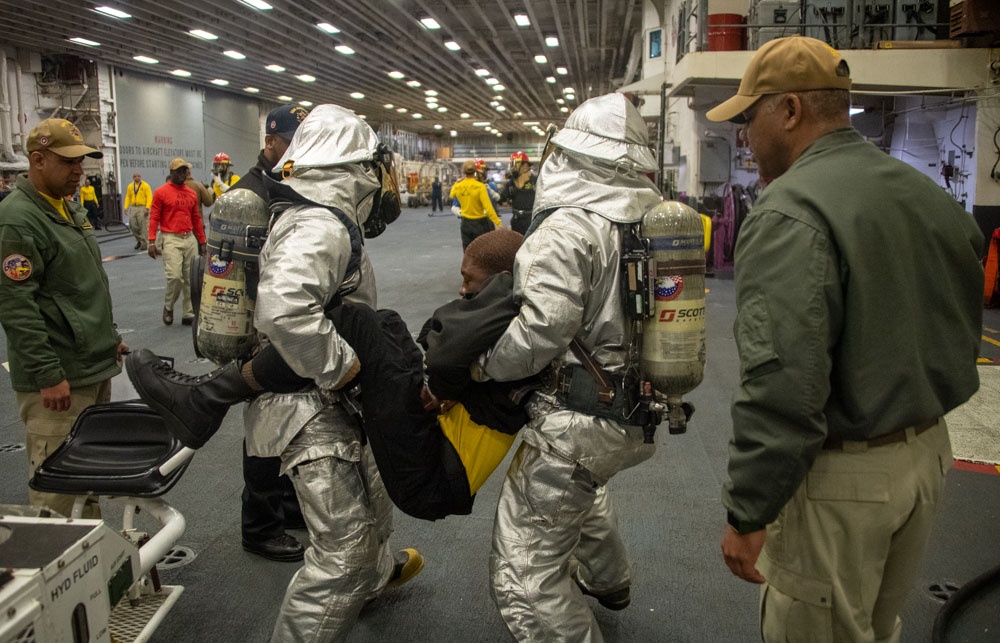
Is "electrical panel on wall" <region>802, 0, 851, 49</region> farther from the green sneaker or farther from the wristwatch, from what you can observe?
the wristwatch

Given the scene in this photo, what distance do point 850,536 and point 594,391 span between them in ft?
2.72

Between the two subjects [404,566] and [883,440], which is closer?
[883,440]

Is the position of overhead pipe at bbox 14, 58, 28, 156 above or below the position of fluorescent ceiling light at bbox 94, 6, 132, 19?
below

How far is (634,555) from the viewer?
3.54 meters

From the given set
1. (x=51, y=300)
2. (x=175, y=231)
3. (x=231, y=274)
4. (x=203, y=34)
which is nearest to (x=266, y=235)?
(x=231, y=274)

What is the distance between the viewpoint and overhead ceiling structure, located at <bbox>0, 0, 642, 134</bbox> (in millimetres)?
17031

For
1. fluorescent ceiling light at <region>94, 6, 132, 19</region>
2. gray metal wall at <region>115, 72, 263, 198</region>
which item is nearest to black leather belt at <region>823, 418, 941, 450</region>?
fluorescent ceiling light at <region>94, 6, 132, 19</region>

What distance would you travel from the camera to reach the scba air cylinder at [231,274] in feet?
8.70

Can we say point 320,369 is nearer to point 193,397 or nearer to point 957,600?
point 193,397

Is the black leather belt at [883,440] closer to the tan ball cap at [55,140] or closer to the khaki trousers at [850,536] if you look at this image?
the khaki trousers at [850,536]

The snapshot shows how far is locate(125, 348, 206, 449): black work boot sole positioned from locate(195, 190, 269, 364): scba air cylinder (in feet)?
0.68

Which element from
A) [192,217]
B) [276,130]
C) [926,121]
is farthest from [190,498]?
[926,121]

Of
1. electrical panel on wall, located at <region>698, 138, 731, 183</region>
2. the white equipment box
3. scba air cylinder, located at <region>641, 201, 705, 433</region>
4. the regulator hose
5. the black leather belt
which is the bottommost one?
the regulator hose

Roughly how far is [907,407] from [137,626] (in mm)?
2491
